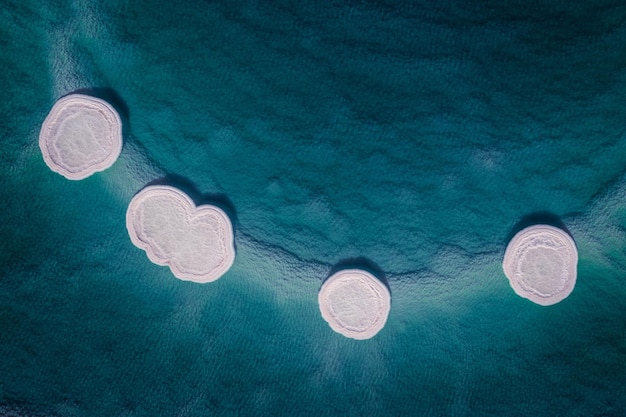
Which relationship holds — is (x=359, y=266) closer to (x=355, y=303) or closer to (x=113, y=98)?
(x=355, y=303)

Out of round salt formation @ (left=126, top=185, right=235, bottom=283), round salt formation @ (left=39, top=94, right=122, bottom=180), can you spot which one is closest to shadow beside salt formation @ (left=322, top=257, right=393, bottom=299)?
round salt formation @ (left=126, top=185, right=235, bottom=283)

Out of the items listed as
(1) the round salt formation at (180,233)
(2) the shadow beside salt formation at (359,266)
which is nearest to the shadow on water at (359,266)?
(2) the shadow beside salt formation at (359,266)

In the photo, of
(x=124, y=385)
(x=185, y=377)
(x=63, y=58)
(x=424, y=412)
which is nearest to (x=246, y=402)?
(x=185, y=377)

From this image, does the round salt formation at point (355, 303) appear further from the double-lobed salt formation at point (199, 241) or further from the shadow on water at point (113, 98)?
the shadow on water at point (113, 98)

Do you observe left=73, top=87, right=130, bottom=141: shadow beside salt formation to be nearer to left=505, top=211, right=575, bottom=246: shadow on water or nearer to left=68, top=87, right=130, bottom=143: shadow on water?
left=68, top=87, right=130, bottom=143: shadow on water

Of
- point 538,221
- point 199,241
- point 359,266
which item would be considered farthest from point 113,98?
point 538,221

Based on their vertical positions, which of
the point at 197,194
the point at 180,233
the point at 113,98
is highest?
the point at 113,98
